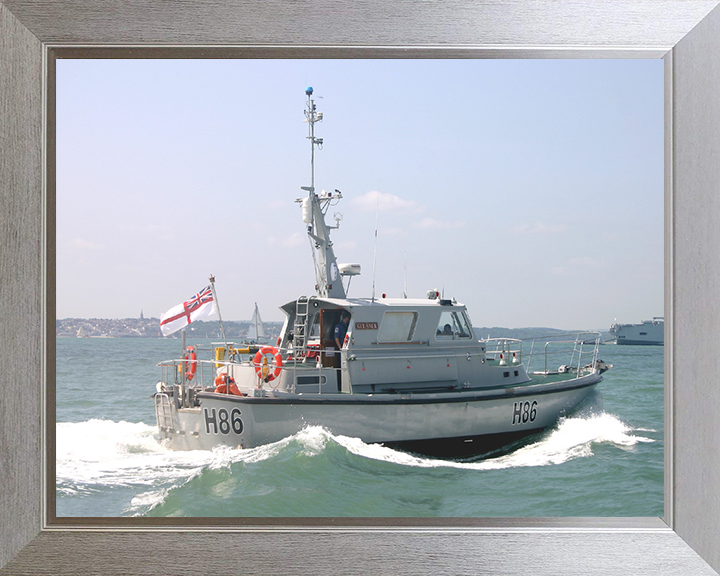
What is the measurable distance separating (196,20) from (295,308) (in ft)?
14.0

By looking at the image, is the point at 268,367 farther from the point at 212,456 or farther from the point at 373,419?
the point at 373,419

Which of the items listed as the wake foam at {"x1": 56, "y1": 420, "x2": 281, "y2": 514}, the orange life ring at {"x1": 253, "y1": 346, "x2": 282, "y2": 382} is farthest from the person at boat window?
the wake foam at {"x1": 56, "y1": 420, "x2": 281, "y2": 514}

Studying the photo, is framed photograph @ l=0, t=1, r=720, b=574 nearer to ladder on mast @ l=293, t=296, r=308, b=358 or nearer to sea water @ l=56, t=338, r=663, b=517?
sea water @ l=56, t=338, r=663, b=517

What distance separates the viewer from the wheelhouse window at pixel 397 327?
6293 millimetres

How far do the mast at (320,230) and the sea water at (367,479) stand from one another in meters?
1.73

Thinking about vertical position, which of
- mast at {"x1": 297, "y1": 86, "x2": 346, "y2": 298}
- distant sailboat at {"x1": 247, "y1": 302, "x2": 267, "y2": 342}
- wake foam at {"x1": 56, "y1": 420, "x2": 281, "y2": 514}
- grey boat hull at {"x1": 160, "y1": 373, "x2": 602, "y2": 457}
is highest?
mast at {"x1": 297, "y1": 86, "x2": 346, "y2": 298}

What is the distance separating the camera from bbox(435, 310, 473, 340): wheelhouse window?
6609 millimetres

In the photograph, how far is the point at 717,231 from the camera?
8.64 feet

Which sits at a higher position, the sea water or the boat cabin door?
the boat cabin door

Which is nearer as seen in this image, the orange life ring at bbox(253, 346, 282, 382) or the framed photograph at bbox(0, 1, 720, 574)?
the framed photograph at bbox(0, 1, 720, 574)

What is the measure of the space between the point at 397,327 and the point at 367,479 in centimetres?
166

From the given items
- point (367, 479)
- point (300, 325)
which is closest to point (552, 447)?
point (367, 479)

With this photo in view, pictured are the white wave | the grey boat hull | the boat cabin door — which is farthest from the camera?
the boat cabin door

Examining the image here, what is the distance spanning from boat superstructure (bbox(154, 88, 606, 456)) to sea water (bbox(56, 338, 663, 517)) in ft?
0.51
